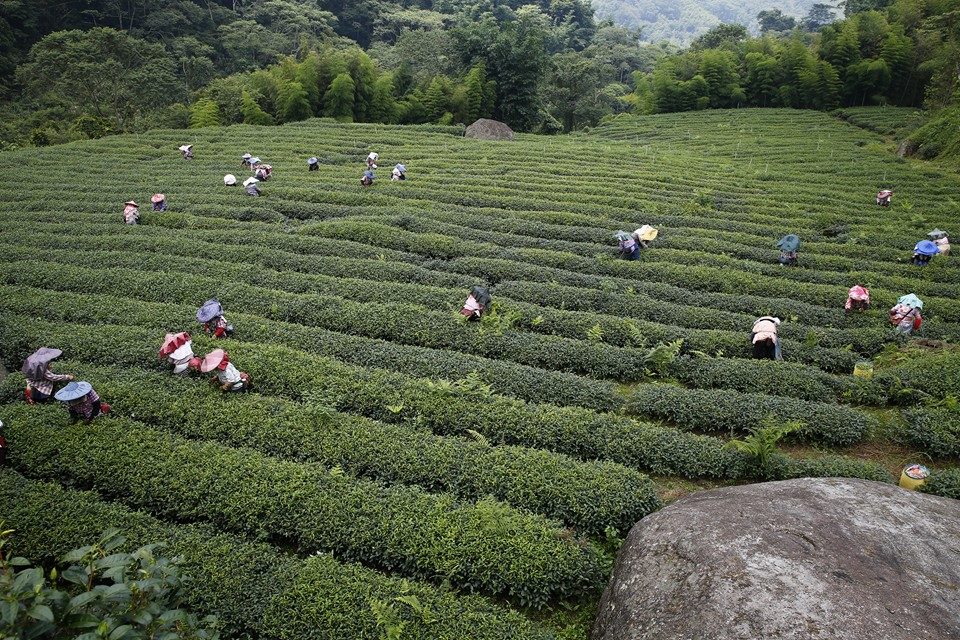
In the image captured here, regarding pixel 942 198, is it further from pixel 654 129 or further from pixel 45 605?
pixel 45 605

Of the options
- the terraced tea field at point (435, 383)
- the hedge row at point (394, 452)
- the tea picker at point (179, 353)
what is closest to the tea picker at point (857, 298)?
the terraced tea field at point (435, 383)

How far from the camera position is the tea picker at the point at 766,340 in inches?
392

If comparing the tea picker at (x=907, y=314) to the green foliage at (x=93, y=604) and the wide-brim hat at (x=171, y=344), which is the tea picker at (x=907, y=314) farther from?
the wide-brim hat at (x=171, y=344)

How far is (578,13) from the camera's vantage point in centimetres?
9275

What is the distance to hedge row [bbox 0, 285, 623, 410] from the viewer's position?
911cm

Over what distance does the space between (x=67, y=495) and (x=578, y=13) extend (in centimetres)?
10441

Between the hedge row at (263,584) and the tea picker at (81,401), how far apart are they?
1.34 m

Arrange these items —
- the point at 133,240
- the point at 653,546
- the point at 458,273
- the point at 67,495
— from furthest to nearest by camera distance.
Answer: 1. the point at 133,240
2. the point at 458,273
3. the point at 67,495
4. the point at 653,546

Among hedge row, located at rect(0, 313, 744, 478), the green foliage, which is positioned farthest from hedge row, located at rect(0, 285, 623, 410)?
the green foliage

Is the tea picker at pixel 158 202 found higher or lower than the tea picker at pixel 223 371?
higher

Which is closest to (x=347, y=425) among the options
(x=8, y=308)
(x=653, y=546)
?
(x=653, y=546)

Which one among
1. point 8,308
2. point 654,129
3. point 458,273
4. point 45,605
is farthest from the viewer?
Answer: point 654,129

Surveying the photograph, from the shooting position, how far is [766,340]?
32.8 feet

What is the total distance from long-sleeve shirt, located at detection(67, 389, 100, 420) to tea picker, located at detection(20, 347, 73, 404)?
0.66 m
